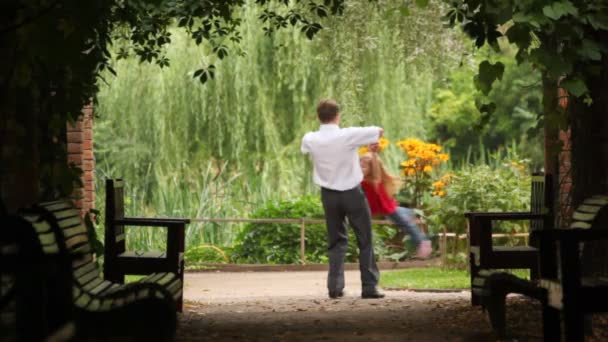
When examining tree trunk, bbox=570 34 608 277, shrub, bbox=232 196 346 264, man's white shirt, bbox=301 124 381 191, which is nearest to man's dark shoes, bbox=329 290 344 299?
man's white shirt, bbox=301 124 381 191

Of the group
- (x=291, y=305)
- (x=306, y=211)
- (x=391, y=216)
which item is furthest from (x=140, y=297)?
(x=306, y=211)

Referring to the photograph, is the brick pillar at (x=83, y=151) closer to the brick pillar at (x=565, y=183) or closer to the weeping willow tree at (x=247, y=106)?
the brick pillar at (x=565, y=183)

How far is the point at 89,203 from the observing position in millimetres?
10852

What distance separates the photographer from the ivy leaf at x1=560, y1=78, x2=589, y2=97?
21.9ft

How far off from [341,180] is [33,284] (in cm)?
466

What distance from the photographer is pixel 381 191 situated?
11211 mm

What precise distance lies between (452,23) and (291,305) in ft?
8.35

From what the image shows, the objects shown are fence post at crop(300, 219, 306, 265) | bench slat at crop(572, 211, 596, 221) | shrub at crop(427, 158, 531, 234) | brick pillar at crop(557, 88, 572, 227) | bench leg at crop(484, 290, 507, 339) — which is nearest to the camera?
bench slat at crop(572, 211, 596, 221)

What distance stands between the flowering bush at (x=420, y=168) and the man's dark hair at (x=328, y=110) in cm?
548

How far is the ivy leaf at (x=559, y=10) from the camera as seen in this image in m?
6.33

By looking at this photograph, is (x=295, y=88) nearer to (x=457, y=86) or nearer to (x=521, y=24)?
(x=521, y=24)

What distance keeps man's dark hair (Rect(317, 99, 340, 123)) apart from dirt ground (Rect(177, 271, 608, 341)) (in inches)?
56.0

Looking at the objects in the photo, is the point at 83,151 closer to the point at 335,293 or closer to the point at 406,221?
the point at 335,293

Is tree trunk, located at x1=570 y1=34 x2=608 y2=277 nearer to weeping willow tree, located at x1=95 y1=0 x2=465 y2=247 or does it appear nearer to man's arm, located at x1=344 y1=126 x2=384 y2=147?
man's arm, located at x1=344 y1=126 x2=384 y2=147
